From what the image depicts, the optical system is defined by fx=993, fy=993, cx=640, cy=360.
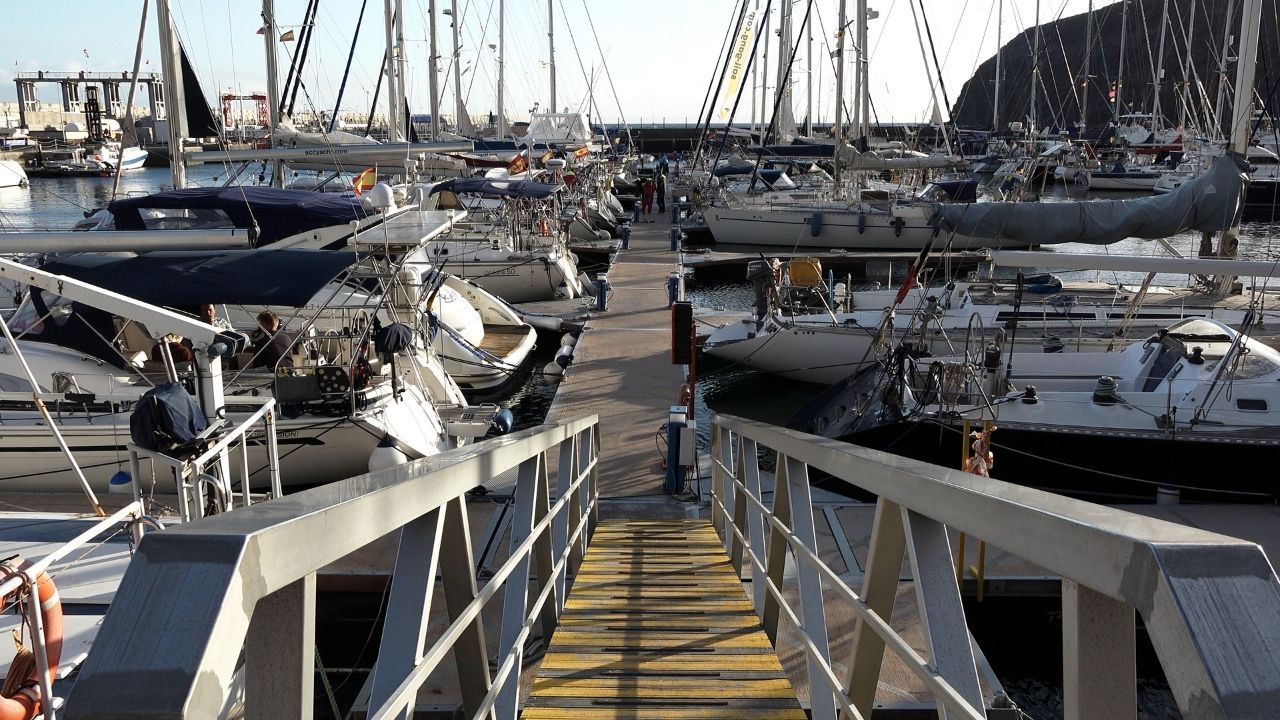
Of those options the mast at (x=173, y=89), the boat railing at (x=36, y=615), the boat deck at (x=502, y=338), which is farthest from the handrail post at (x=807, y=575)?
the boat deck at (x=502, y=338)

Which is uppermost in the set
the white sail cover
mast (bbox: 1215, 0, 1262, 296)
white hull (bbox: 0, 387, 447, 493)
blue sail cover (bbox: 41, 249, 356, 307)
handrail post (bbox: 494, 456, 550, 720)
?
mast (bbox: 1215, 0, 1262, 296)

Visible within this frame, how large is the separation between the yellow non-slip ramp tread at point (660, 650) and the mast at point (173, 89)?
41.9 ft

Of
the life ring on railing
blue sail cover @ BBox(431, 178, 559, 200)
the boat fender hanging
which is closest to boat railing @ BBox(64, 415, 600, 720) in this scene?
the life ring on railing

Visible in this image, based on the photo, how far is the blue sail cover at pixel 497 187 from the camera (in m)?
25.8

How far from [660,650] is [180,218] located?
506 inches

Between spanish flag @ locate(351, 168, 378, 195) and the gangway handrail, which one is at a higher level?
spanish flag @ locate(351, 168, 378, 195)

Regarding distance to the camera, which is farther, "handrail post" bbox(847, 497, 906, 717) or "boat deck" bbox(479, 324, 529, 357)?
"boat deck" bbox(479, 324, 529, 357)

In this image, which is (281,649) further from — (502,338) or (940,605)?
(502,338)

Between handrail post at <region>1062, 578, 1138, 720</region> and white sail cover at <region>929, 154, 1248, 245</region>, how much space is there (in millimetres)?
14826

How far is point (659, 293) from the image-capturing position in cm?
2505

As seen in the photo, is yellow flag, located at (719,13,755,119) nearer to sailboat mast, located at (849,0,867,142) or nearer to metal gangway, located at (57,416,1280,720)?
sailboat mast, located at (849,0,867,142)

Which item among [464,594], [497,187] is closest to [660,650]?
[464,594]

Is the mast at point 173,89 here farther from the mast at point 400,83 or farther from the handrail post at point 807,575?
the handrail post at point 807,575

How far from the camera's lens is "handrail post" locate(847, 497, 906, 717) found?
2393 mm
